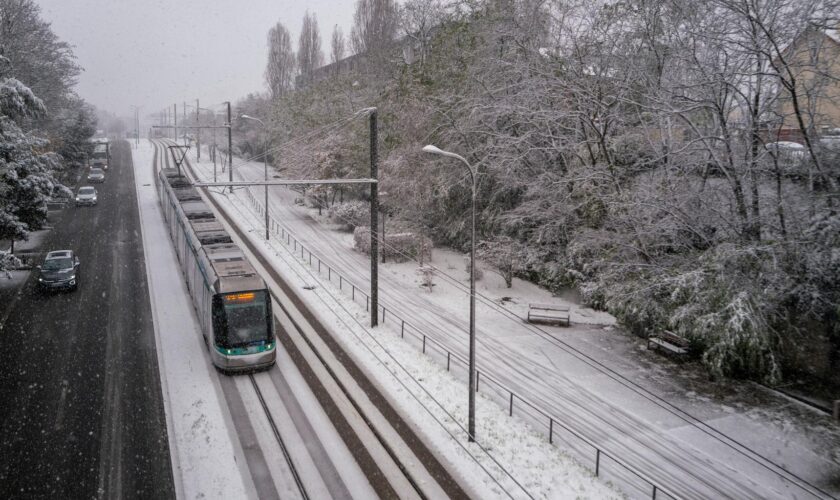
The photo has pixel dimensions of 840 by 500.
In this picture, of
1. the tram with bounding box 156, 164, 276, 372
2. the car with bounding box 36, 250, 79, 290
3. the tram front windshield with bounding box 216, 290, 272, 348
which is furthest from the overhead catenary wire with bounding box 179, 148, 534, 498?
the car with bounding box 36, 250, 79, 290

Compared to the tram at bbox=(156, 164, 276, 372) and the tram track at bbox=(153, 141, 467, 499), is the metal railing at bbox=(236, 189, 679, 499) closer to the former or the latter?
the tram track at bbox=(153, 141, 467, 499)

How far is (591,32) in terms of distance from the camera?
888 inches

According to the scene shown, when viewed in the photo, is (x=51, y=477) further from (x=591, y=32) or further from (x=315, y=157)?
(x=315, y=157)

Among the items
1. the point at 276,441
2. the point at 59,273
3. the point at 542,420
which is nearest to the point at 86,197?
the point at 59,273

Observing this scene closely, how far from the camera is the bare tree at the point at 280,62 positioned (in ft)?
214

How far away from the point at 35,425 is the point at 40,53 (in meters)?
30.4

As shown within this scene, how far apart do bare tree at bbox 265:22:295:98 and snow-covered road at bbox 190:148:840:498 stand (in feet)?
172

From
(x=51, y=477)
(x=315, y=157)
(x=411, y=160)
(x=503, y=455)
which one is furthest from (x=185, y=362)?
(x=315, y=157)

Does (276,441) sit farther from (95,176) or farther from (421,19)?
(95,176)

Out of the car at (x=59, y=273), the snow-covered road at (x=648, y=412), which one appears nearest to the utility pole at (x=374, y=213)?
the snow-covered road at (x=648, y=412)

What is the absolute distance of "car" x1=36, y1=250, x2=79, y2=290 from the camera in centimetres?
2169

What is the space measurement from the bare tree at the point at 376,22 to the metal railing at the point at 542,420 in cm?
3299

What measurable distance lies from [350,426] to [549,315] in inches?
412

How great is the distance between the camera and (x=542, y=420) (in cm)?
1366
